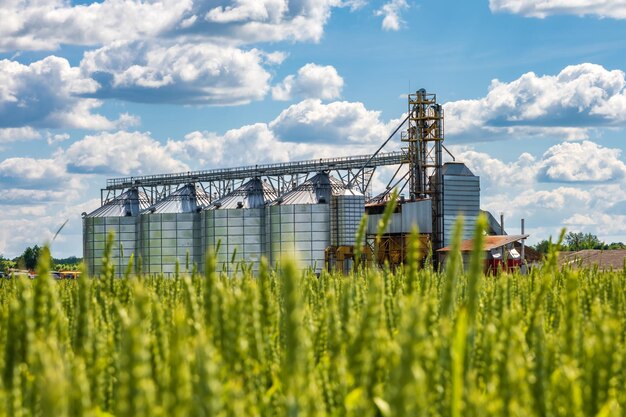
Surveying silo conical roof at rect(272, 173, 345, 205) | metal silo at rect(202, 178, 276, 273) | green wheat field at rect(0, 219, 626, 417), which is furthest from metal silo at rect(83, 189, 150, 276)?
green wheat field at rect(0, 219, 626, 417)

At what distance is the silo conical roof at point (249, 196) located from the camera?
2142 inches

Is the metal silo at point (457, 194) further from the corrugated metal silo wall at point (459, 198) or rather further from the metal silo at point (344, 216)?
the metal silo at point (344, 216)

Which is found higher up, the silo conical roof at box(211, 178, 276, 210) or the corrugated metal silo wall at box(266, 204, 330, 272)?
the silo conical roof at box(211, 178, 276, 210)

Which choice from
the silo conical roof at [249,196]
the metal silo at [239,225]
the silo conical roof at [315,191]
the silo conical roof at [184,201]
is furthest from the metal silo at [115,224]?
the silo conical roof at [315,191]

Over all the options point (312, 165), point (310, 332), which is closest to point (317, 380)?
point (310, 332)

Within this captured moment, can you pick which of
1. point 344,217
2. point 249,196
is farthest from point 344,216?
point 249,196

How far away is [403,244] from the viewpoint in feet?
159

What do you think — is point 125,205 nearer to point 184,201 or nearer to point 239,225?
point 184,201

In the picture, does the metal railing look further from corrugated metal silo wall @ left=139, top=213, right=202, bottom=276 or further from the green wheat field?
the green wheat field

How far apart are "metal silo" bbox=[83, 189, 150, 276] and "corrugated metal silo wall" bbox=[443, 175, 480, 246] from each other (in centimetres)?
2291

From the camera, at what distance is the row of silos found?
167 feet

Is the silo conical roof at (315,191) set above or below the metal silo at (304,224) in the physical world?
above

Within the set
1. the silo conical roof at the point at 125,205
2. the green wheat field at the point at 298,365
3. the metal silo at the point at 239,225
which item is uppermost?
the silo conical roof at the point at 125,205

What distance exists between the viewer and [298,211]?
50781 mm
